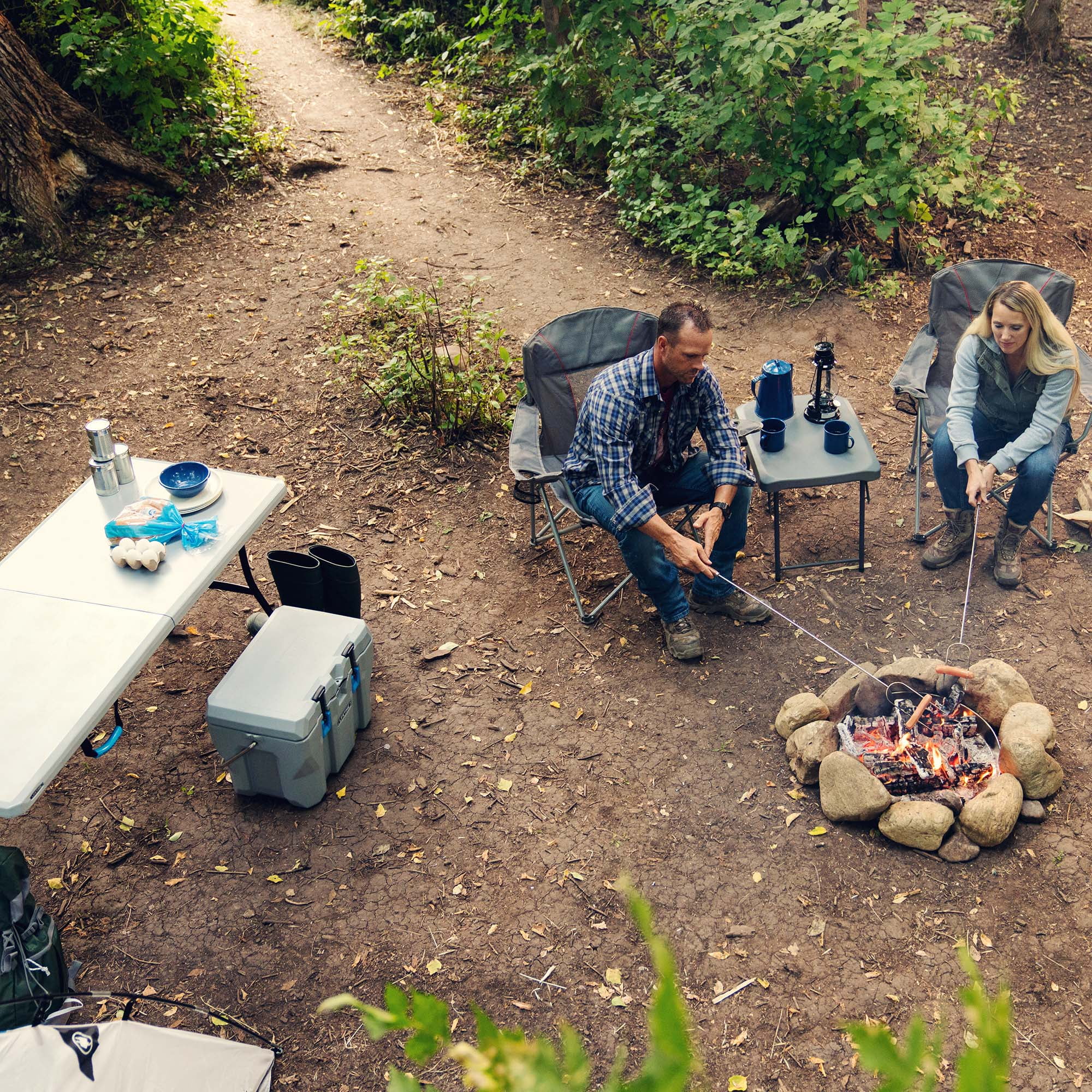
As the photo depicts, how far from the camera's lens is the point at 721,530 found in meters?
4.03

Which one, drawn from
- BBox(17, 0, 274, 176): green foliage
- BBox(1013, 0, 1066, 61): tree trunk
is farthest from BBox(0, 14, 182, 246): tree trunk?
BBox(1013, 0, 1066, 61): tree trunk

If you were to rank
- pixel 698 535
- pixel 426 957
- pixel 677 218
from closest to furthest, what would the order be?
pixel 426 957 → pixel 698 535 → pixel 677 218

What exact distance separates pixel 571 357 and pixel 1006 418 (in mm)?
1872

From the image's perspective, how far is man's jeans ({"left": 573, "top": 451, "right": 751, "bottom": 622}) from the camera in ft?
12.6

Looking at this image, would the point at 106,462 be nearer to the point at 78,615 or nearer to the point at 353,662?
the point at 78,615

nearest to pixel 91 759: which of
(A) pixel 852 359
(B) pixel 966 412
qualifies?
(B) pixel 966 412

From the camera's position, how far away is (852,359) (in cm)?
562

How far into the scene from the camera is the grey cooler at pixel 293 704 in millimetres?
3199

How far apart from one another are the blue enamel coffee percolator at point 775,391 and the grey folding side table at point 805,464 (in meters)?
0.06

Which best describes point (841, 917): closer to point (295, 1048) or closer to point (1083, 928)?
point (1083, 928)

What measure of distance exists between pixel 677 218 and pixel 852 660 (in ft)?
13.1

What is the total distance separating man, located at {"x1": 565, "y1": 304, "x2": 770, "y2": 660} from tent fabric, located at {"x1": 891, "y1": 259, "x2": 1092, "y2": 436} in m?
1.02

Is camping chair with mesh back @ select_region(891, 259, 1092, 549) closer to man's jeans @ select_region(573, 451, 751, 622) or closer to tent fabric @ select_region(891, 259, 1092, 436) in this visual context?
tent fabric @ select_region(891, 259, 1092, 436)

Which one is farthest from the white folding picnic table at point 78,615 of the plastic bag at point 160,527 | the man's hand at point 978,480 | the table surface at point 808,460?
the man's hand at point 978,480
